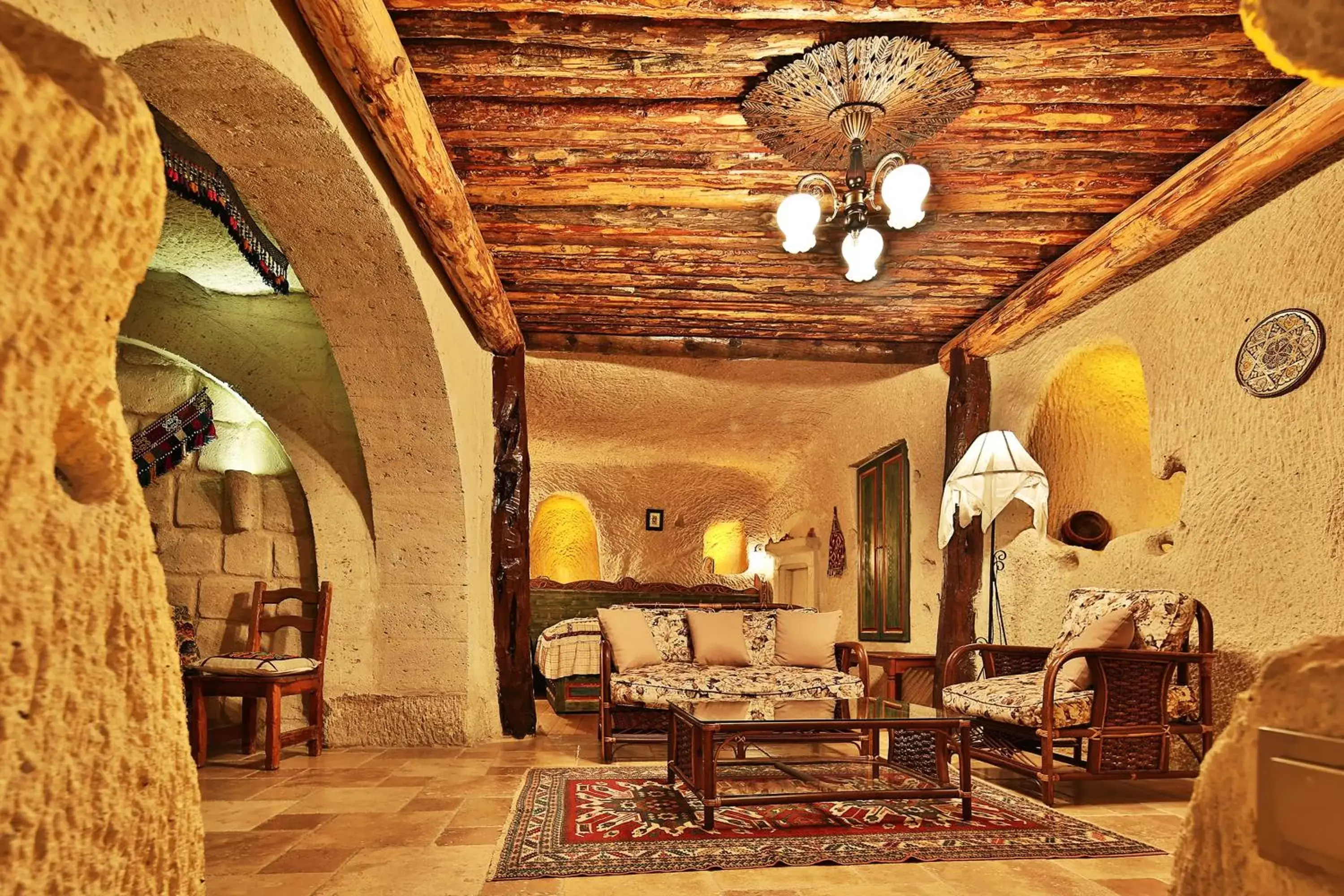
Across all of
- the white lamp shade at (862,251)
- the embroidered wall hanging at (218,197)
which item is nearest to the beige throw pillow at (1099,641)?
the white lamp shade at (862,251)

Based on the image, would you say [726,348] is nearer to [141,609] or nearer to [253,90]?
[253,90]

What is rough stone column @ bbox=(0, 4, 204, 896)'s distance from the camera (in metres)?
0.46

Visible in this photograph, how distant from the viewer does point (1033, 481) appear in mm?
4785

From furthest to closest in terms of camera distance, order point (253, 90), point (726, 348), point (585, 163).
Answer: point (726, 348) → point (585, 163) → point (253, 90)

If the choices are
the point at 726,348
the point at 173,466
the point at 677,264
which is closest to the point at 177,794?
the point at 677,264

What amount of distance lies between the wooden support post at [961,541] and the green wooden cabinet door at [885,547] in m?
0.68

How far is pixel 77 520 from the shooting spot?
1.67 ft

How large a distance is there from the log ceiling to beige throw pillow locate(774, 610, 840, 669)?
1.94 m

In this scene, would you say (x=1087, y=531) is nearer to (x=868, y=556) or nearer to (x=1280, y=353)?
(x=1280, y=353)

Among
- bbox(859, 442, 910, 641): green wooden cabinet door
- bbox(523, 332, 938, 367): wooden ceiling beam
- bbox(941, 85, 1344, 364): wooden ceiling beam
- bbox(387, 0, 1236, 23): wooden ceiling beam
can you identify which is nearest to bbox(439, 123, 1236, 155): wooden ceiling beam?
bbox(941, 85, 1344, 364): wooden ceiling beam

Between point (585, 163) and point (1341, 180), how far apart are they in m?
2.87

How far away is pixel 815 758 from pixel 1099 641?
1307 millimetres

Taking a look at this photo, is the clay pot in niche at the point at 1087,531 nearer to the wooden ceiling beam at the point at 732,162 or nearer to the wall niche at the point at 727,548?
the wooden ceiling beam at the point at 732,162

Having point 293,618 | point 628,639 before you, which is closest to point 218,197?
point 293,618
